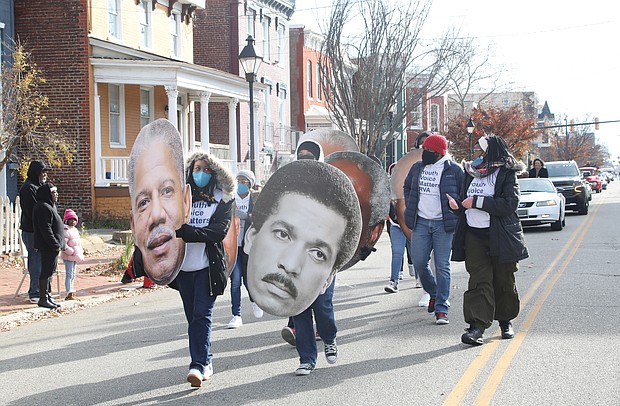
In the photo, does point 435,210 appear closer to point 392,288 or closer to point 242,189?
point 242,189

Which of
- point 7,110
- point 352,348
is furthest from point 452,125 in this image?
point 352,348

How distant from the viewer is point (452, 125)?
55844mm

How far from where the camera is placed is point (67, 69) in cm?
2364

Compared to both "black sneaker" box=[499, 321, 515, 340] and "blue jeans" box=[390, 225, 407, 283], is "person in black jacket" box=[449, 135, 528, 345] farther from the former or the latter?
"blue jeans" box=[390, 225, 407, 283]

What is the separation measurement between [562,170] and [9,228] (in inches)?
833

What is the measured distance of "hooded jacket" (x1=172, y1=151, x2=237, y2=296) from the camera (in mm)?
6945

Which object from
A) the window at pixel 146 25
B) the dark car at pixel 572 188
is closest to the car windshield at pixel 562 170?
the dark car at pixel 572 188

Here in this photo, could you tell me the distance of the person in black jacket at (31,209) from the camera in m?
12.0

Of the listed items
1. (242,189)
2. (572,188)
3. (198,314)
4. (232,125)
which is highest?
(232,125)

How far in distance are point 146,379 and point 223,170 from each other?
1.87 metres

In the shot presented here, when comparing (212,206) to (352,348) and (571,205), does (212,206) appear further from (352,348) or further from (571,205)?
(571,205)

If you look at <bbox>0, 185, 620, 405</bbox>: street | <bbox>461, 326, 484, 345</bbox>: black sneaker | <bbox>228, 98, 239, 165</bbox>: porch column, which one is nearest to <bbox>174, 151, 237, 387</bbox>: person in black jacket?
<bbox>0, 185, 620, 405</bbox>: street

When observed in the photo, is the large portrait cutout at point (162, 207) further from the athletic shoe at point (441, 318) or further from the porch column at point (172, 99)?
the porch column at point (172, 99)

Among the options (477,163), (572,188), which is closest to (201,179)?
(477,163)
